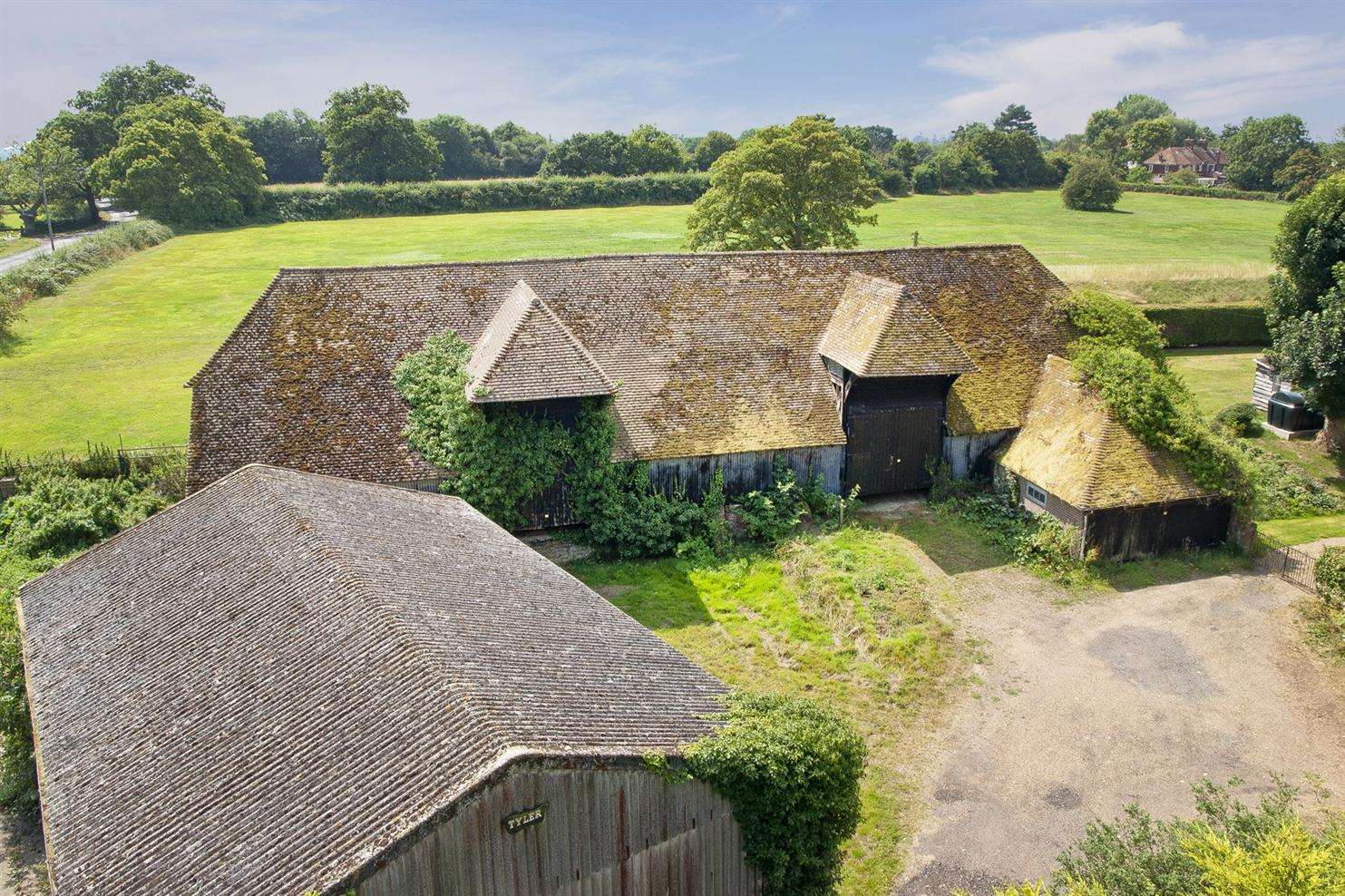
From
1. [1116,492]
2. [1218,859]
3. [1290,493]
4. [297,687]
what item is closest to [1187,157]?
[1290,493]

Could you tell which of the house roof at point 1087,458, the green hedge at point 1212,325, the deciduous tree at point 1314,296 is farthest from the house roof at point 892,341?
the green hedge at point 1212,325

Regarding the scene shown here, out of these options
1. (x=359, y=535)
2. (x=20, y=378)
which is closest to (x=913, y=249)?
(x=359, y=535)

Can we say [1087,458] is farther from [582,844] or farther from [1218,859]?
[582,844]

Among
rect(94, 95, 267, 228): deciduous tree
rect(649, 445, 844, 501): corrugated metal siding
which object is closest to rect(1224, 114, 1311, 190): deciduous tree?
rect(649, 445, 844, 501): corrugated metal siding

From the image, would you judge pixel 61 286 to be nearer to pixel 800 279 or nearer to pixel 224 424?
pixel 224 424

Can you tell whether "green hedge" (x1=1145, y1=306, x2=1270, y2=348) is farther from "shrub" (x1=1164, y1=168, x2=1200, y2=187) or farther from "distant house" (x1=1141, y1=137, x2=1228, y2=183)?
"distant house" (x1=1141, y1=137, x2=1228, y2=183)

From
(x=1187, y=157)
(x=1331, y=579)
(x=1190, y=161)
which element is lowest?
(x=1331, y=579)
